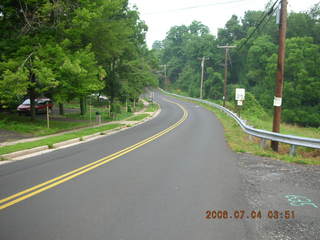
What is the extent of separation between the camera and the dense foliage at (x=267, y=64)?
42.5 m

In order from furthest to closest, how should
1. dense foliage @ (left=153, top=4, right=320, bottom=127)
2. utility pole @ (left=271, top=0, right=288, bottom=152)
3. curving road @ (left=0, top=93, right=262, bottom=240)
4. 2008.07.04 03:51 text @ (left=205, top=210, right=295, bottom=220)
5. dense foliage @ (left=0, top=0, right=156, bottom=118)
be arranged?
1. dense foliage @ (left=153, top=4, right=320, bottom=127)
2. dense foliage @ (left=0, top=0, right=156, bottom=118)
3. utility pole @ (left=271, top=0, right=288, bottom=152)
4. 2008.07.04 03:51 text @ (left=205, top=210, right=295, bottom=220)
5. curving road @ (left=0, top=93, right=262, bottom=240)

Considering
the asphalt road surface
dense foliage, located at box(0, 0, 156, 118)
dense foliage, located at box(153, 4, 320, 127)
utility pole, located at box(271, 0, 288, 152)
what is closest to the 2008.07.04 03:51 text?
the asphalt road surface

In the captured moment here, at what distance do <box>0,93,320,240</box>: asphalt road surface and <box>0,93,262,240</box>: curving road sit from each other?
0.01 m

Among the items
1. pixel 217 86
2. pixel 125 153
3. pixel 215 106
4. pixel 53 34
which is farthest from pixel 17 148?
pixel 217 86

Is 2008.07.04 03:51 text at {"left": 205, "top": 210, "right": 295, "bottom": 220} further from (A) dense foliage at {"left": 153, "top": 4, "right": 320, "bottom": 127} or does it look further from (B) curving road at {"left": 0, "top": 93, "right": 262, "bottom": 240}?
(A) dense foliage at {"left": 153, "top": 4, "right": 320, "bottom": 127}

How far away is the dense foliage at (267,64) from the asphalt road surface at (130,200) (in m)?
13.9

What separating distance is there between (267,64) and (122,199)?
51394 mm

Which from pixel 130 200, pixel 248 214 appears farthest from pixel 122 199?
pixel 248 214

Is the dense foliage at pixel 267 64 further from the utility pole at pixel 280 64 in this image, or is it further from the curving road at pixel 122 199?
the curving road at pixel 122 199

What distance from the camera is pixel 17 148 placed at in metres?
10.3

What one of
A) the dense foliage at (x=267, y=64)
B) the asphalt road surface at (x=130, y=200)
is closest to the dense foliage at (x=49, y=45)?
the asphalt road surface at (x=130, y=200)

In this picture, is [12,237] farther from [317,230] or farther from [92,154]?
[92,154]

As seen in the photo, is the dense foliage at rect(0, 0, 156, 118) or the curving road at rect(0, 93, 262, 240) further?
the dense foliage at rect(0, 0, 156, 118)

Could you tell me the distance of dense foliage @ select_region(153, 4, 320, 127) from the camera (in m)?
42.5
